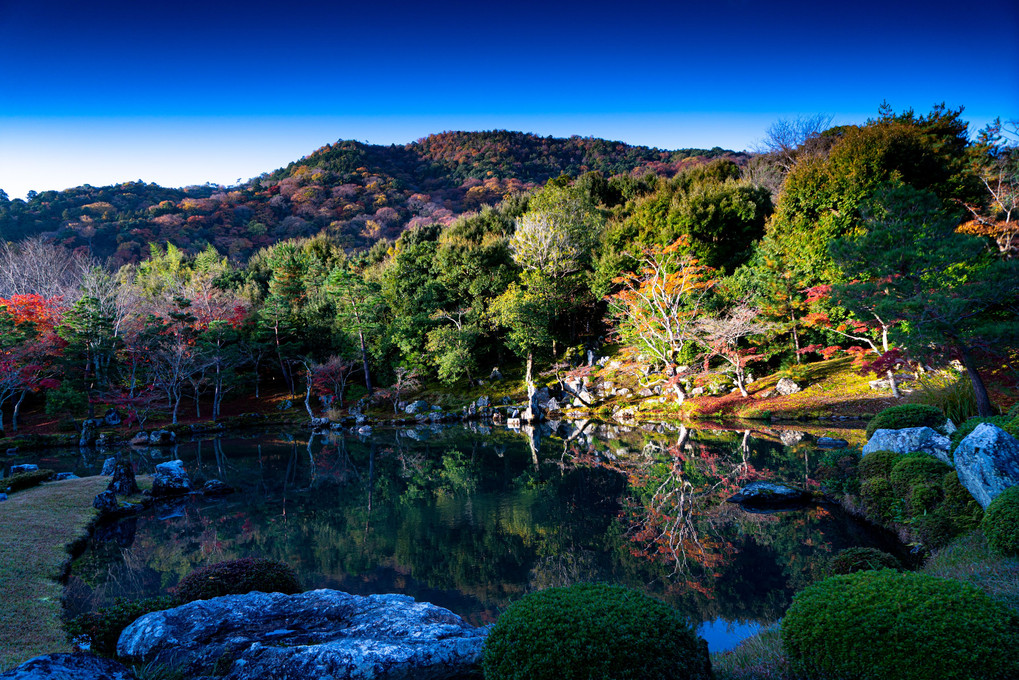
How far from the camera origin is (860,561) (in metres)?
5.46

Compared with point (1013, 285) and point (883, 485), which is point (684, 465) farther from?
point (1013, 285)

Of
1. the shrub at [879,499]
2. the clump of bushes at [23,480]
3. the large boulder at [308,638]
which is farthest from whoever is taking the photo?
the clump of bushes at [23,480]

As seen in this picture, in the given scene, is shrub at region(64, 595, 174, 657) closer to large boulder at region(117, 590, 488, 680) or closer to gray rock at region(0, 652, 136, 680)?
large boulder at region(117, 590, 488, 680)

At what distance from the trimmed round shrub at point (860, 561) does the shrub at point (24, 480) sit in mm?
17875

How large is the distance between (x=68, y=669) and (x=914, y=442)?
39.9ft

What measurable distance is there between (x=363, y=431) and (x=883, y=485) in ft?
69.4

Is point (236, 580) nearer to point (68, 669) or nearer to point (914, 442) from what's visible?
point (68, 669)

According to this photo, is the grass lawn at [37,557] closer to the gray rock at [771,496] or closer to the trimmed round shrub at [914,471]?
the gray rock at [771,496]

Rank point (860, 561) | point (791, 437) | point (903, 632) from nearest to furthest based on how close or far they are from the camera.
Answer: point (903, 632) < point (860, 561) < point (791, 437)

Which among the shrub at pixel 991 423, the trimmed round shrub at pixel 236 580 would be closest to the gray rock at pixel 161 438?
the trimmed round shrub at pixel 236 580

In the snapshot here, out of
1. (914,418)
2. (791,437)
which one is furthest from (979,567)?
(791,437)

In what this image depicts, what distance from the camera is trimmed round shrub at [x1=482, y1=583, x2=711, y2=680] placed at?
314cm

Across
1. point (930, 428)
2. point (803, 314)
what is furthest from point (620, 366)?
point (930, 428)

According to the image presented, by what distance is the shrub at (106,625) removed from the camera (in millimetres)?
4707
